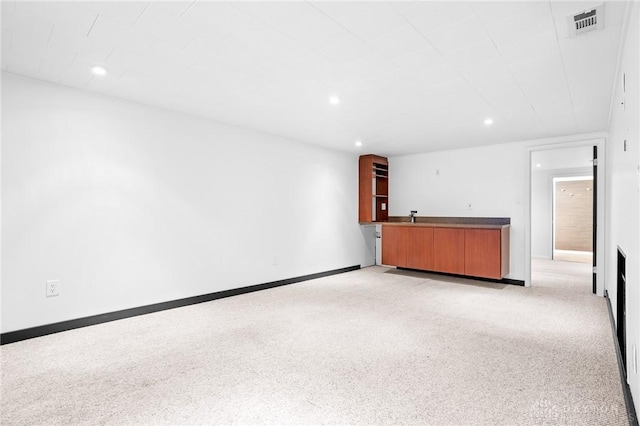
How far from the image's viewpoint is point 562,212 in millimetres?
9188

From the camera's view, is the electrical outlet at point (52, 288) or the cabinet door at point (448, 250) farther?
the cabinet door at point (448, 250)

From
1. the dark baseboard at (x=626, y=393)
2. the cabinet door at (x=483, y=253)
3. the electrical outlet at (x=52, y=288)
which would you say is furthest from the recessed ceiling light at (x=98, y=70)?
the cabinet door at (x=483, y=253)

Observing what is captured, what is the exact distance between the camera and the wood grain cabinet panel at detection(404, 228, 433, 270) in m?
5.67

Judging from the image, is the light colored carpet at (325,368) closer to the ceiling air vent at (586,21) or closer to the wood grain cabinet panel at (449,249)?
the wood grain cabinet panel at (449,249)

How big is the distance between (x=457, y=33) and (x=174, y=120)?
10.1 feet

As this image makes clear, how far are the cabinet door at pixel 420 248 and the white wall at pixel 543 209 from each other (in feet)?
14.8

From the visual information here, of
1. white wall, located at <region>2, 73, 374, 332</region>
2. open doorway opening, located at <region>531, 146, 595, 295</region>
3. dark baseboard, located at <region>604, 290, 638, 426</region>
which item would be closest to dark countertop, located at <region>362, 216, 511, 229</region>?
open doorway opening, located at <region>531, 146, 595, 295</region>

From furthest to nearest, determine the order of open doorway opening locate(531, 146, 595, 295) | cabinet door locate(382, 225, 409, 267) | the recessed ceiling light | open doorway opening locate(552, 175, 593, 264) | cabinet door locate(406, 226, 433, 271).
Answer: open doorway opening locate(552, 175, 593, 264), open doorway opening locate(531, 146, 595, 295), cabinet door locate(382, 225, 409, 267), cabinet door locate(406, 226, 433, 271), the recessed ceiling light

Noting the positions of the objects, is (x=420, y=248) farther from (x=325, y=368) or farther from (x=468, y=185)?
(x=325, y=368)

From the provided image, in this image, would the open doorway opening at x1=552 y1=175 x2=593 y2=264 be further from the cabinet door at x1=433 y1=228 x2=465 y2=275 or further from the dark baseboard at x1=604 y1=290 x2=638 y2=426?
the dark baseboard at x1=604 y1=290 x2=638 y2=426

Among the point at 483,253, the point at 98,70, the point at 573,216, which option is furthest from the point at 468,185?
the point at 98,70

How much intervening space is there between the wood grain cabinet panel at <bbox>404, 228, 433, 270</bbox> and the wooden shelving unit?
0.91 metres

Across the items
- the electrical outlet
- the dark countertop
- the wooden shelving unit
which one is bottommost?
the electrical outlet

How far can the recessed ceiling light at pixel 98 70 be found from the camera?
2736mm
